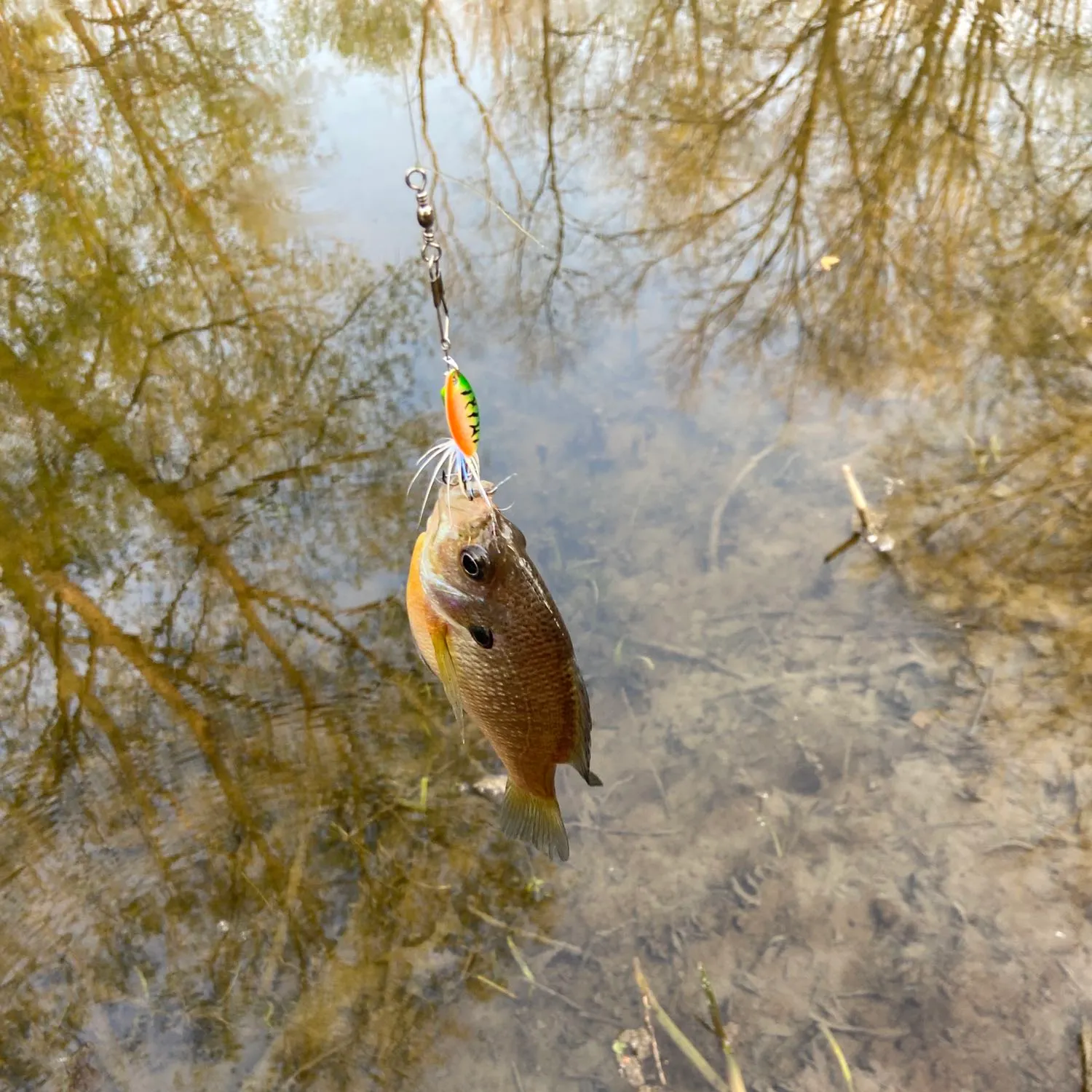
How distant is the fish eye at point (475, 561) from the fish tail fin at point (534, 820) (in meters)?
0.53

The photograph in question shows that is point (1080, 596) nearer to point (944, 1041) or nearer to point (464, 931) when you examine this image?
point (944, 1041)

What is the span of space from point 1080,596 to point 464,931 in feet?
10.1

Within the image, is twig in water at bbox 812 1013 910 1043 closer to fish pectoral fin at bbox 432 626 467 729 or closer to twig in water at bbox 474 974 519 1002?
twig in water at bbox 474 974 519 1002

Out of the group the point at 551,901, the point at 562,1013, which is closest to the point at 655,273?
the point at 551,901

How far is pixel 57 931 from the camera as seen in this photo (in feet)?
10.3

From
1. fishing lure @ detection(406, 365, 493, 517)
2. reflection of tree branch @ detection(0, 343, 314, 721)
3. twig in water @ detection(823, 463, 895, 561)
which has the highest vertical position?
fishing lure @ detection(406, 365, 493, 517)

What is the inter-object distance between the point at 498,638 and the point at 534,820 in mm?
501

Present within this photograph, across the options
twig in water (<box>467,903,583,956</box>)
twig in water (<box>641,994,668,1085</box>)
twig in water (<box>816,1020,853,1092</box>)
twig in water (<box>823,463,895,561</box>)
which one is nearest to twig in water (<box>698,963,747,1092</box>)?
twig in water (<box>641,994,668,1085</box>)

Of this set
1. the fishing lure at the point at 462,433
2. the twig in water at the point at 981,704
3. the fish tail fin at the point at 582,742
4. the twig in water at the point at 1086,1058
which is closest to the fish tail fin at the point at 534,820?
the fish tail fin at the point at 582,742

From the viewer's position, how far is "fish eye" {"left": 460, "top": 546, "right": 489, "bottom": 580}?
4.77ft

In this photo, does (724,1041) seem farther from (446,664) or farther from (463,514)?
(463,514)

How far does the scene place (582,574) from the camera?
13.9 feet

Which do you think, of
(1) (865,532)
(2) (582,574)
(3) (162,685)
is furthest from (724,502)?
(3) (162,685)

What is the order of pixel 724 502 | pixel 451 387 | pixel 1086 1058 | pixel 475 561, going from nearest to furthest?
pixel 451 387, pixel 475 561, pixel 1086 1058, pixel 724 502
